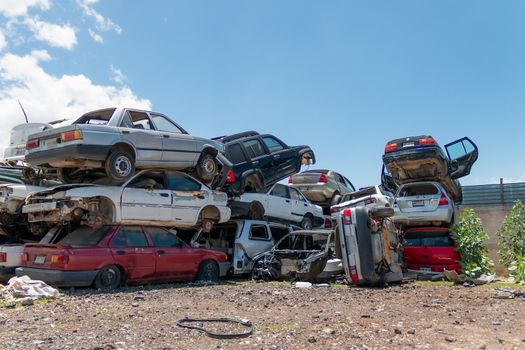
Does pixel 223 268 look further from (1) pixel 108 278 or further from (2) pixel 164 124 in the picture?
(2) pixel 164 124

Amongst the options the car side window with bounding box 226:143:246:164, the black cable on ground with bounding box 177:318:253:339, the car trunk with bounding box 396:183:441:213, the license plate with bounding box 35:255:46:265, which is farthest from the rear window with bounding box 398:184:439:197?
the license plate with bounding box 35:255:46:265

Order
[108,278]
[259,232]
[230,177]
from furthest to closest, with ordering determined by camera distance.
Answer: [259,232] < [230,177] < [108,278]

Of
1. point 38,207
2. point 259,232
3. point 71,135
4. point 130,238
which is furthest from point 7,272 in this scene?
point 259,232

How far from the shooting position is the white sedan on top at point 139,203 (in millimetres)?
8602

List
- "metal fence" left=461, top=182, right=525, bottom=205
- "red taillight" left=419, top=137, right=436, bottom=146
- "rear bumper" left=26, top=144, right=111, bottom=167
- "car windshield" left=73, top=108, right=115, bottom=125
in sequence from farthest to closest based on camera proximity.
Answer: "metal fence" left=461, top=182, right=525, bottom=205
"red taillight" left=419, top=137, right=436, bottom=146
"car windshield" left=73, top=108, right=115, bottom=125
"rear bumper" left=26, top=144, right=111, bottom=167

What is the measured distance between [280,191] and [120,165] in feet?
17.3

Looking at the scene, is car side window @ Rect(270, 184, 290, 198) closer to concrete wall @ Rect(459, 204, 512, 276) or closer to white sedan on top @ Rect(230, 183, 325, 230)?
white sedan on top @ Rect(230, 183, 325, 230)

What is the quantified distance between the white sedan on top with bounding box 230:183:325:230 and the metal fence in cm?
802

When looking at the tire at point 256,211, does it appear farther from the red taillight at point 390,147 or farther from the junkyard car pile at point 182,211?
the red taillight at point 390,147

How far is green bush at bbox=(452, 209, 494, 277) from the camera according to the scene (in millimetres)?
10680

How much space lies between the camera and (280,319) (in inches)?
225

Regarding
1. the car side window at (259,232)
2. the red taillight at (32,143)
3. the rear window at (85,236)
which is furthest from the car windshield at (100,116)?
the car side window at (259,232)

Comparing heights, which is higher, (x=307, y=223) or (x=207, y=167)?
(x=207, y=167)

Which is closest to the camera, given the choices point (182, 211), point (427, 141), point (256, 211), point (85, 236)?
point (85, 236)
